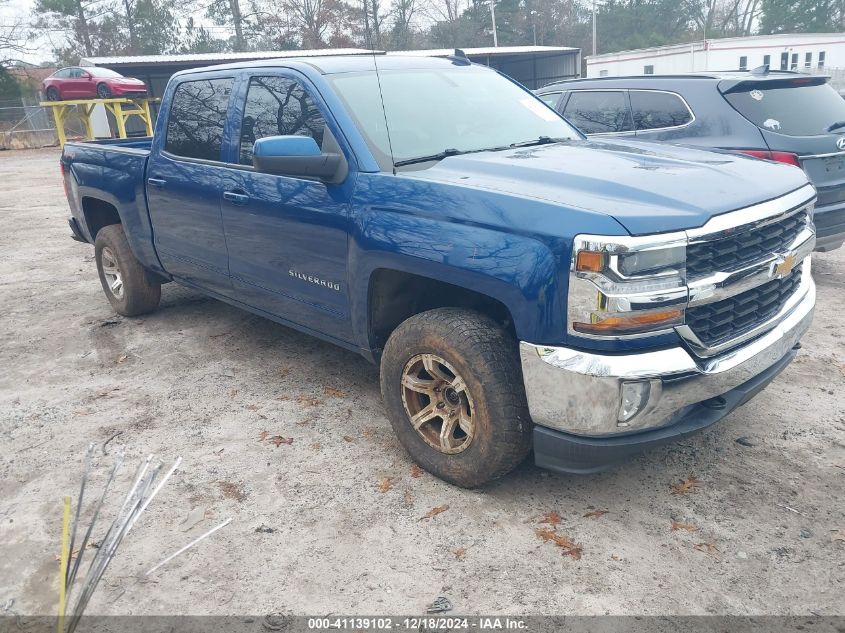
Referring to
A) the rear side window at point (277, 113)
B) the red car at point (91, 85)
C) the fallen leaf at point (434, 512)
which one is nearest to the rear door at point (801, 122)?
the rear side window at point (277, 113)

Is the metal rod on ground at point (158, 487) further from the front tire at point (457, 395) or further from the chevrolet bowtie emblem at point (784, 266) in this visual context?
the chevrolet bowtie emblem at point (784, 266)

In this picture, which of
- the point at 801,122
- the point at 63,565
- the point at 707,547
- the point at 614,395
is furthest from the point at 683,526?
the point at 801,122

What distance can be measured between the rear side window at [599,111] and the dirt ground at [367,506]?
2.64 m

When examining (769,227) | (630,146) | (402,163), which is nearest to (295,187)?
(402,163)

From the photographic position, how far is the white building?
36.9m

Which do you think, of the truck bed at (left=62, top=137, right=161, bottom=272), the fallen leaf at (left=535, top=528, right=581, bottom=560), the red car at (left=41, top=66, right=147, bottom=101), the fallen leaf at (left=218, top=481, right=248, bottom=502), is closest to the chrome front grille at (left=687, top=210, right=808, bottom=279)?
the fallen leaf at (left=535, top=528, right=581, bottom=560)

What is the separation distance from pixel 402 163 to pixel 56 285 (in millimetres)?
5577

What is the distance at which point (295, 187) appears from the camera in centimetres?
387

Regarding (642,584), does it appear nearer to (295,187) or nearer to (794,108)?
(295,187)

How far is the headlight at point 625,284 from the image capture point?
2.65 meters

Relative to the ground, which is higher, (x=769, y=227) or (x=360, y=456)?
(x=769, y=227)

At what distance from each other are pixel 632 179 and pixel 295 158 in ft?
5.25

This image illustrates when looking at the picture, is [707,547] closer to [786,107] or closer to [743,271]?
[743,271]

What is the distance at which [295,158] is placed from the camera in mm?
3459
